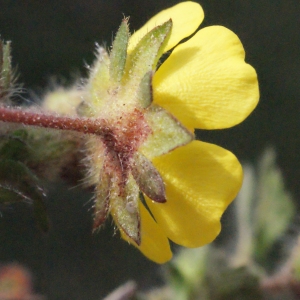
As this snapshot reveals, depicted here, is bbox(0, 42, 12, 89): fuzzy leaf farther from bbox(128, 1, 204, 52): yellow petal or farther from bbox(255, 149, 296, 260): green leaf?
bbox(255, 149, 296, 260): green leaf

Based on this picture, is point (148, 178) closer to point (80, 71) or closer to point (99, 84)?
point (99, 84)

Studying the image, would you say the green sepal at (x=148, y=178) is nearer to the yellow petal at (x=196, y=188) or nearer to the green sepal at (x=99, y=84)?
the yellow petal at (x=196, y=188)

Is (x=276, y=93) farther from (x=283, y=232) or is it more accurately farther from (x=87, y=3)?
(x=87, y=3)

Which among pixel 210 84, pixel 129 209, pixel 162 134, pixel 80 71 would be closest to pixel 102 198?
pixel 129 209

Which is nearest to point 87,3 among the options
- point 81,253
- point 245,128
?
point 245,128

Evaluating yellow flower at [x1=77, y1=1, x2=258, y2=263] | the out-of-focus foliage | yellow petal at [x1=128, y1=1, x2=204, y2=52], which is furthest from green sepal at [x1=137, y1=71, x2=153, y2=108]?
the out-of-focus foliage

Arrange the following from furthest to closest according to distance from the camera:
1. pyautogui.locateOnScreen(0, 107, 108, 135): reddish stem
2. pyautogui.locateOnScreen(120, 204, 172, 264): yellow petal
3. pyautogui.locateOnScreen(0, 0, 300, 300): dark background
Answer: pyautogui.locateOnScreen(0, 0, 300, 300): dark background → pyautogui.locateOnScreen(120, 204, 172, 264): yellow petal → pyautogui.locateOnScreen(0, 107, 108, 135): reddish stem

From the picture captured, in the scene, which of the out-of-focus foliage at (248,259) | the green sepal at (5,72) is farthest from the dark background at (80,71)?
the green sepal at (5,72)
